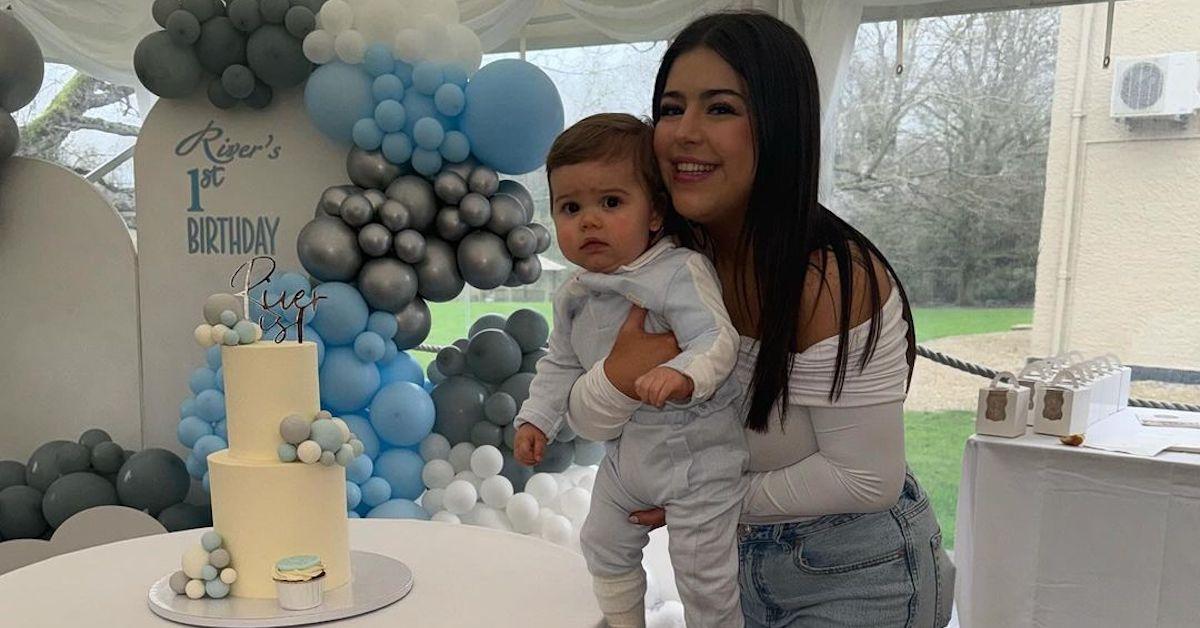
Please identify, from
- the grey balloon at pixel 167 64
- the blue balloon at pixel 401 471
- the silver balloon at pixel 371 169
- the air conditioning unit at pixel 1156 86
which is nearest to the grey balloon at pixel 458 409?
the blue balloon at pixel 401 471

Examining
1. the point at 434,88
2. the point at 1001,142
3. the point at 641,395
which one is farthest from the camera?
the point at 1001,142

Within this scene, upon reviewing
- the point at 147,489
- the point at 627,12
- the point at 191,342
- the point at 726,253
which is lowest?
the point at 147,489

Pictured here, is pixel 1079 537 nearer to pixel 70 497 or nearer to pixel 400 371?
pixel 400 371

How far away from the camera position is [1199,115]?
289 cm

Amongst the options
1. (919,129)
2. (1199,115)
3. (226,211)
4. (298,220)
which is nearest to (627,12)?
(919,129)

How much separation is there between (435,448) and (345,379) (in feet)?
1.21

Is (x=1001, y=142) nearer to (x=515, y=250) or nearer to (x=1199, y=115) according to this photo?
(x=1199, y=115)

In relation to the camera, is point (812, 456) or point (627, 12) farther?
point (627, 12)

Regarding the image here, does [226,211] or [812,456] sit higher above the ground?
[226,211]

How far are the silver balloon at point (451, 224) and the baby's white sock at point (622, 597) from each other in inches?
65.7

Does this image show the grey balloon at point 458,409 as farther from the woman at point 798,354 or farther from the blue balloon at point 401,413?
the woman at point 798,354

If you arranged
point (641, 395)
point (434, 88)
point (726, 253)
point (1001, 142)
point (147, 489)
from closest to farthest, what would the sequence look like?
point (641, 395) < point (726, 253) < point (434, 88) < point (147, 489) < point (1001, 142)

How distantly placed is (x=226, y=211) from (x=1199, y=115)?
3246 mm

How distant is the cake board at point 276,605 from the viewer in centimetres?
126
